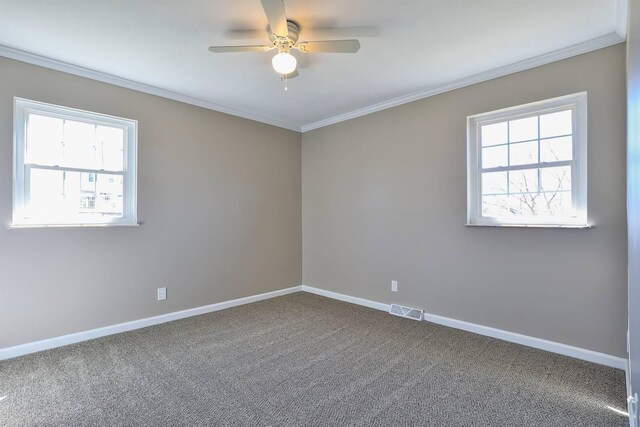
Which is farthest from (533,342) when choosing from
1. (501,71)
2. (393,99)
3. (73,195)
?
(73,195)

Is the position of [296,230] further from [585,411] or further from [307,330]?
[585,411]

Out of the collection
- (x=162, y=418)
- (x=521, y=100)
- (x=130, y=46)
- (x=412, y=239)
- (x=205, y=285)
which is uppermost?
(x=130, y=46)

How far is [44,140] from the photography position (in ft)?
9.12

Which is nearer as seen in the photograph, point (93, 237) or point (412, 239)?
point (93, 237)

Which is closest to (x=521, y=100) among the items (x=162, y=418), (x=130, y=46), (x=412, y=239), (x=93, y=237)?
(x=412, y=239)

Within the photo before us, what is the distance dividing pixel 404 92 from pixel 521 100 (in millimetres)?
1138

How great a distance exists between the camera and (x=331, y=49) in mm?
2236

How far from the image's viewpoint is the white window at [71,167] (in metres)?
2.65

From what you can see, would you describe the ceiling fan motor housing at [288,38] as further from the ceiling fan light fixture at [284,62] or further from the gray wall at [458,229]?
the gray wall at [458,229]

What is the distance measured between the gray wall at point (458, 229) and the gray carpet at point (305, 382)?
0.39 metres

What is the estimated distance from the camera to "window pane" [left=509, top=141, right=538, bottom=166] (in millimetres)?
2807

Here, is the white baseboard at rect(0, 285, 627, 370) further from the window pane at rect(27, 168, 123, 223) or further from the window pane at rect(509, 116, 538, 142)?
the window pane at rect(509, 116, 538, 142)

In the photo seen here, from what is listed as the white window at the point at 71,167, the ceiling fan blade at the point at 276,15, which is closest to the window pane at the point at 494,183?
the ceiling fan blade at the point at 276,15

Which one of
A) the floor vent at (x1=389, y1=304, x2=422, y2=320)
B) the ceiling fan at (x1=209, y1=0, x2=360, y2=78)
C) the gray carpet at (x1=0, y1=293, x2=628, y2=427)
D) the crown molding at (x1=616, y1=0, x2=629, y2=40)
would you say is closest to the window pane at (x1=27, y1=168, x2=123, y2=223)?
the gray carpet at (x1=0, y1=293, x2=628, y2=427)
